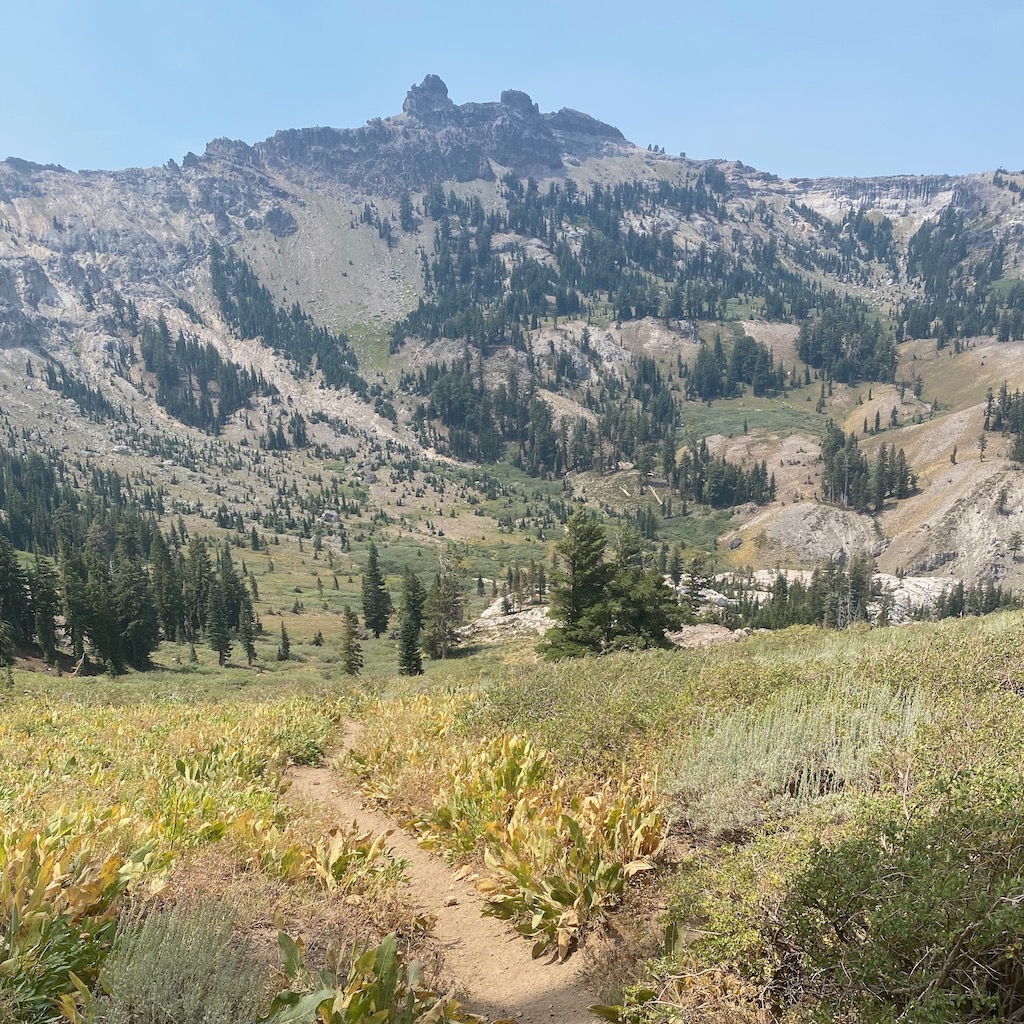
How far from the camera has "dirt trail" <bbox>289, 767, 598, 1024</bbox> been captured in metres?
5.07

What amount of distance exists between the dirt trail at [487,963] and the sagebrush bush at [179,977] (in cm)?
203

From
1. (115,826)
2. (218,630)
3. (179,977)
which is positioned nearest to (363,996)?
(179,977)

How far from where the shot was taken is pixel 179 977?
3852 mm

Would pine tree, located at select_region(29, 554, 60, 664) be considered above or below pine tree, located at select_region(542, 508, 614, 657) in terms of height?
below

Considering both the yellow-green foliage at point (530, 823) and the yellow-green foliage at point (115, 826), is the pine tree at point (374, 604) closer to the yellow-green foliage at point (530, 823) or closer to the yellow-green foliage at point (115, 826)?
the yellow-green foliage at point (115, 826)

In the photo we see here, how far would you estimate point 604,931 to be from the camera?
566cm

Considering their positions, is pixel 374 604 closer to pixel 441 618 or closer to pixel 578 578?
pixel 441 618

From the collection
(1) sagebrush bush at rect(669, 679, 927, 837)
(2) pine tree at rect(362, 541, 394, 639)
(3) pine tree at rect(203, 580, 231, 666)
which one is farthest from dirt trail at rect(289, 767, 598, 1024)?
(2) pine tree at rect(362, 541, 394, 639)

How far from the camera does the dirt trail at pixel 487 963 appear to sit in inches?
199

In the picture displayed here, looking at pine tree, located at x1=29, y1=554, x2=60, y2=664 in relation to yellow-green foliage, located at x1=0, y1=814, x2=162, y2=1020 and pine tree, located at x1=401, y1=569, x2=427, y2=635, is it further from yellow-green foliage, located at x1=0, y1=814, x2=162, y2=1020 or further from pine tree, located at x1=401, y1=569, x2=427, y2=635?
yellow-green foliage, located at x1=0, y1=814, x2=162, y2=1020

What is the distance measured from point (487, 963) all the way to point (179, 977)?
10.2 ft

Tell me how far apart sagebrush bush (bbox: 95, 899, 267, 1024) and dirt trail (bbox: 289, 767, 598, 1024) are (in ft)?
6.66

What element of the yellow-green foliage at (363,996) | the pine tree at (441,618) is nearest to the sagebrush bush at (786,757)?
the yellow-green foliage at (363,996)

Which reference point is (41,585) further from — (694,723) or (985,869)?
(985,869)
